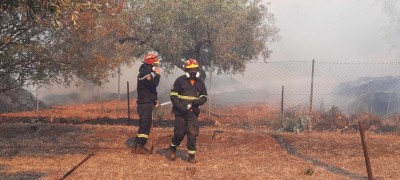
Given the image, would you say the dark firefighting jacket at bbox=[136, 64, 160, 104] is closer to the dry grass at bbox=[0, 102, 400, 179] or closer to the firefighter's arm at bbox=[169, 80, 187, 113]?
the firefighter's arm at bbox=[169, 80, 187, 113]

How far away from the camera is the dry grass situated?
24.4ft

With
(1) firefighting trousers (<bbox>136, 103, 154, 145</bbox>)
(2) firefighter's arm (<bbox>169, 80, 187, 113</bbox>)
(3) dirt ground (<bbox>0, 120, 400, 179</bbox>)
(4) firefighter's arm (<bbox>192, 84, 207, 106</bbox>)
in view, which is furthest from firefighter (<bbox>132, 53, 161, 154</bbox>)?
(4) firefighter's arm (<bbox>192, 84, 207, 106</bbox>)

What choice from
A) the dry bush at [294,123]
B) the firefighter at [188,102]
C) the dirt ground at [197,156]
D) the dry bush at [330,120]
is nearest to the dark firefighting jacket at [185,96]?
the firefighter at [188,102]

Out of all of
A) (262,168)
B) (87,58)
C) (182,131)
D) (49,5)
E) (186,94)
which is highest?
(49,5)

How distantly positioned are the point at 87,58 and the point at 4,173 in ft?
11.3

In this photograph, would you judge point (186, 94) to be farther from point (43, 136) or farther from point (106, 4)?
point (43, 136)

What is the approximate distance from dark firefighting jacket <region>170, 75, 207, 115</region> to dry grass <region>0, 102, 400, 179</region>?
3.39 feet

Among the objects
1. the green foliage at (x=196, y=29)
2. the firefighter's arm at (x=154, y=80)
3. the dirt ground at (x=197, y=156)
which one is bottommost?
the dirt ground at (x=197, y=156)

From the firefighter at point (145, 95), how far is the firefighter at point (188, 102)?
71 cm

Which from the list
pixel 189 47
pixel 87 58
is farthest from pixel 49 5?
pixel 189 47

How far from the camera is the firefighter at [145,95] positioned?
892 cm

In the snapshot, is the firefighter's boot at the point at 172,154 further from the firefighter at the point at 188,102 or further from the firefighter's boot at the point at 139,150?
the firefighter's boot at the point at 139,150

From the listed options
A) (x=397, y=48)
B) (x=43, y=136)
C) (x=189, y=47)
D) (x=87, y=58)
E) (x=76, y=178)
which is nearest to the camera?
(x=76, y=178)

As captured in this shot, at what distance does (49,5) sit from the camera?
604cm
